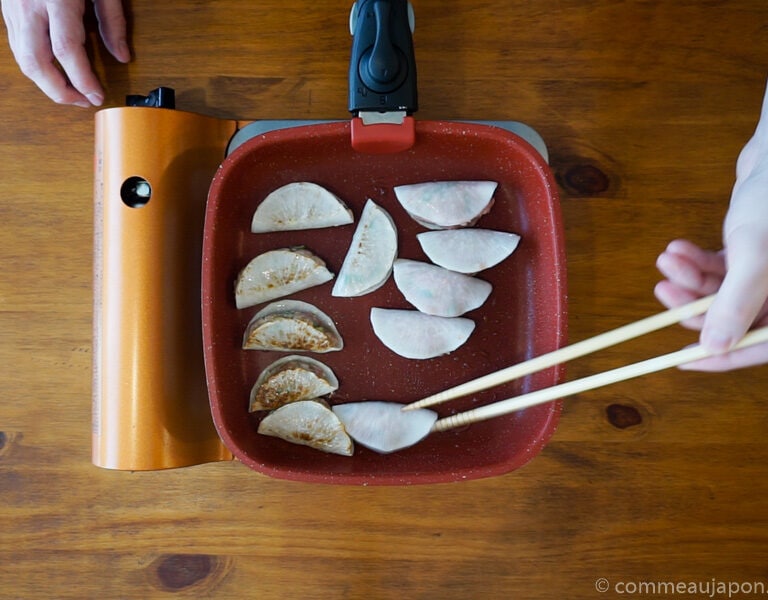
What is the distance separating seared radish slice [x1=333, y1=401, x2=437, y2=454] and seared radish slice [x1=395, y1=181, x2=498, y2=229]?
17 centimetres

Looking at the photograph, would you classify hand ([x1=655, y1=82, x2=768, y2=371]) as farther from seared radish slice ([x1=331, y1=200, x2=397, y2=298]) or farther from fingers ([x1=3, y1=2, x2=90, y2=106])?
fingers ([x1=3, y1=2, x2=90, y2=106])

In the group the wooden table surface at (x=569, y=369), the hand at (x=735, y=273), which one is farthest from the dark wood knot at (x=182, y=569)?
the hand at (x=735, y=273)

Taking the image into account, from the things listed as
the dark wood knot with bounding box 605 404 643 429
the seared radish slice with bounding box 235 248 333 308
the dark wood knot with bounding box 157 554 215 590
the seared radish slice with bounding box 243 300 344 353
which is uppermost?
the seared radish slice with bounding box 235 248 333 308

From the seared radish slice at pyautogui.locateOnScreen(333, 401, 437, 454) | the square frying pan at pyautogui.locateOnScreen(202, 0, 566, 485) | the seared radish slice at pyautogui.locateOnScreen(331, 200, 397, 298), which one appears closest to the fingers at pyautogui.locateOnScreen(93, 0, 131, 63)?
the square frying pan at pyautogui.locateOnScreen(202, 0, 566, 485)

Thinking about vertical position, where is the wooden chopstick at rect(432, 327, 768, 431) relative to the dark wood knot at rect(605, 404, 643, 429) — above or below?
above

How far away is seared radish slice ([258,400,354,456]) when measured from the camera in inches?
20.9

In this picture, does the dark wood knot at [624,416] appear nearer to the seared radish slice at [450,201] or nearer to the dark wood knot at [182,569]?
the seared radish slice at [450,201]

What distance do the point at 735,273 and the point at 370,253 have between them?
28cm

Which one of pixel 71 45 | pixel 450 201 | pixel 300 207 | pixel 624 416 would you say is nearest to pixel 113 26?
pixel 71 45

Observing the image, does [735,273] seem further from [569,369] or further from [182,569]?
[182,569]

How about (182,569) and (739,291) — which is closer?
(739,291)

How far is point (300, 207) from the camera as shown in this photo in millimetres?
537

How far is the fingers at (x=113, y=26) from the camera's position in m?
0.55

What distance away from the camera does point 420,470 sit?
1.68 feet
